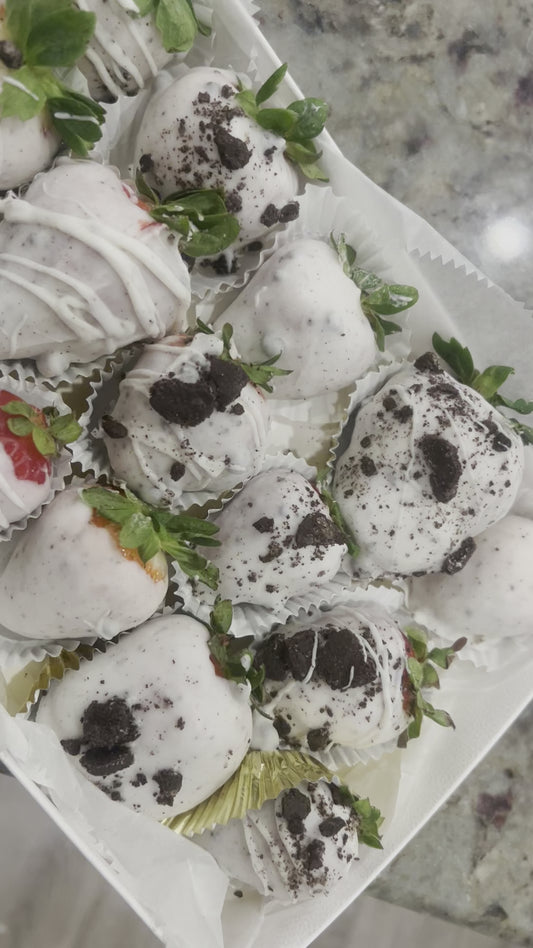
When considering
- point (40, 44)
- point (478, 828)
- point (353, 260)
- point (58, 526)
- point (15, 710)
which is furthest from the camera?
point (478, 828)

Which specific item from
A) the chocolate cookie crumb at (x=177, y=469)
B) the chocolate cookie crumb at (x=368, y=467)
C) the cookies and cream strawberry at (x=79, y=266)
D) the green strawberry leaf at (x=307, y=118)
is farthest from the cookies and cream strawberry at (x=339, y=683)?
the green strawberry leaf at (x=307, y=118)

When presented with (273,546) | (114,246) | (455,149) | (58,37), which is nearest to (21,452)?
(114,246)

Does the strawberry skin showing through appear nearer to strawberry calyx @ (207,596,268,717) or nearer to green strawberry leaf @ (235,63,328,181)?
strawberry calyx @ (207,596,268,717)

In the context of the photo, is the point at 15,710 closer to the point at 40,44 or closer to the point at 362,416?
the point at 362,416

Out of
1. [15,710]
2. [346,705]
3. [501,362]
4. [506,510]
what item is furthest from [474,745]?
[15,710]

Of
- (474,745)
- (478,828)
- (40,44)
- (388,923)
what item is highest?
(40,44)

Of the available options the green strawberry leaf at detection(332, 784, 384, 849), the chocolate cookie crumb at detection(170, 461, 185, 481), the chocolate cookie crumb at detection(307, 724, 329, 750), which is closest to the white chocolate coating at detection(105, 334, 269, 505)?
the chocolate cookie crumb at detection(170, 461, 185, 481)
